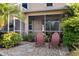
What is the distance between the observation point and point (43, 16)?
3.97 metres

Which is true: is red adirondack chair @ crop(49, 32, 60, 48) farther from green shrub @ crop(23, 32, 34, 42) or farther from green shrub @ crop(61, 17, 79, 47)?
green shrub @ crop(23, 32, 34, 42)

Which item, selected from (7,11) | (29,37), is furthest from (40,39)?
(7,11)

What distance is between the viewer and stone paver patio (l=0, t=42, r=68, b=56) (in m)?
3.93

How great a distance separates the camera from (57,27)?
3943mm

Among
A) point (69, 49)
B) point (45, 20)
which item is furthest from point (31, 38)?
point (69, 49)

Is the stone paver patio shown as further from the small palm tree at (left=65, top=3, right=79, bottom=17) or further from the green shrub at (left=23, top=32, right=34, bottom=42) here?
the small palm tree at (left=65, top=3, right=79, bottom=17)

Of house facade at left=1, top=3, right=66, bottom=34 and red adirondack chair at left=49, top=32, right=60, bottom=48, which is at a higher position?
house facade at left=1, top=3, right=66, bottom=34

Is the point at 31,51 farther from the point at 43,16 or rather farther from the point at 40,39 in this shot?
the point at 43,16

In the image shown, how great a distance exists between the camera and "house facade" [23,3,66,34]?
3.89 metres

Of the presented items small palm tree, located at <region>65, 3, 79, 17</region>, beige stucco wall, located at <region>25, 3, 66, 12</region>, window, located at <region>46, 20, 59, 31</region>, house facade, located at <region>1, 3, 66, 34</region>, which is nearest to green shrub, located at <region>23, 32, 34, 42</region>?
house facade, located at <region>1, 3, 66, 34</region>

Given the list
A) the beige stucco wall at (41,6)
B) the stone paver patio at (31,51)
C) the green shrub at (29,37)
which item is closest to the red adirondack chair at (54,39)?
the stone paver patio at (31,51)

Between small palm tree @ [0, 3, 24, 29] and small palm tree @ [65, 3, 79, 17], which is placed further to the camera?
small palm tree @ [0, 3, 24, 29]

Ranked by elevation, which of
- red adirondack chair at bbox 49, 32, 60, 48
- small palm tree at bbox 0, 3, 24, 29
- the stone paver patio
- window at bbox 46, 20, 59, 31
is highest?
small palm tree at bbox 0, 3, 24, 29

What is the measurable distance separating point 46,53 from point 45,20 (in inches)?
22.1
